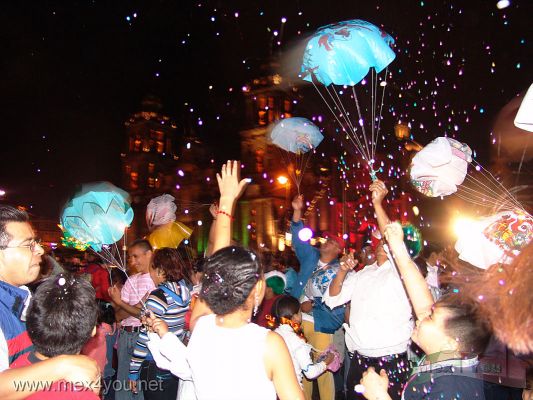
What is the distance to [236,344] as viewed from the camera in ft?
6.97

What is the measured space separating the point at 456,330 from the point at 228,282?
114 centimetres

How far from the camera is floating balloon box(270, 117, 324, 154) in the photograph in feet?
25.1

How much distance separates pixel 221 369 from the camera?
212cm

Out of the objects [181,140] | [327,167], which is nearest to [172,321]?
[327,167]

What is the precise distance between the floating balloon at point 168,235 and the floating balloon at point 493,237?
4.45 m

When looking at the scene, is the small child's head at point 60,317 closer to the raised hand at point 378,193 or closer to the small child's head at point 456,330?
the small child's head at point 456,330

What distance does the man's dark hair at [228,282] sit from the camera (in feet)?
7.09

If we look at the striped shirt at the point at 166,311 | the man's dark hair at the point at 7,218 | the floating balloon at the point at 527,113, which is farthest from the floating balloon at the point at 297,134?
the man's dark hair at the point at 7,218

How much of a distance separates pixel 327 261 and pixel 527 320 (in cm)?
487

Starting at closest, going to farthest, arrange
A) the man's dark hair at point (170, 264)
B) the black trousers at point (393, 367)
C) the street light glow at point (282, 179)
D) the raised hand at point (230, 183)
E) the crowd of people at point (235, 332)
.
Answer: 1. the crowd of people at point (235, 332)
2. the raised hand at point (230, 183)
3. the black trousers at point (393, 367)
4. the man's dark hair at point (170, 264)
5. the street light glow at point (282, 179)

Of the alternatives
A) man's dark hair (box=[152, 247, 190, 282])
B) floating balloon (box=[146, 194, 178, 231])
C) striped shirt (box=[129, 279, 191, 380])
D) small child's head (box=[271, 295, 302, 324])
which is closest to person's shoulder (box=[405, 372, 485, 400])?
striped shirt (box=[129, 279, 191, 380])

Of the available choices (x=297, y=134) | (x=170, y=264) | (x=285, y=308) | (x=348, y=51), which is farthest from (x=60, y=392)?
(x=297, y=134)

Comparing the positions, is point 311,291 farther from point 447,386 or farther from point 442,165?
point 447,386

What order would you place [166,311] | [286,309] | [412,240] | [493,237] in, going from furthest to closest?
[286,309]
[412,240]
[166,311]
[493,237]
